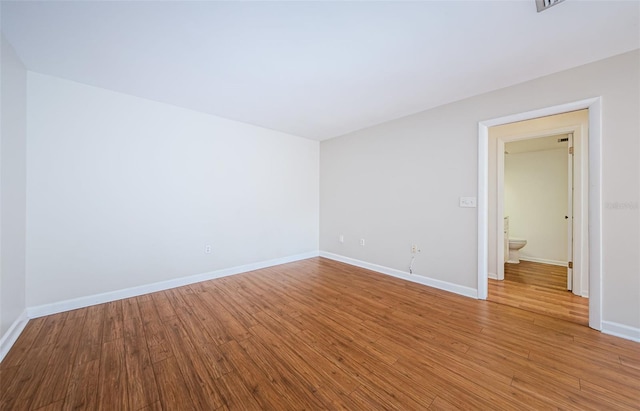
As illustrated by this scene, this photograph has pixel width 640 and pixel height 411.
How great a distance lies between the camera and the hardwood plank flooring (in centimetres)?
238

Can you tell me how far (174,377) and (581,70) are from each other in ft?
13.9

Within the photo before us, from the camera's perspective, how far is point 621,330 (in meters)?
1.93

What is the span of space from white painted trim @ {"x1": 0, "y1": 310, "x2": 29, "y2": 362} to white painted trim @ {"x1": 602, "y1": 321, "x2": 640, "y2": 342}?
4.89 m

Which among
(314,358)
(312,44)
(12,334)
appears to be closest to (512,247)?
(314,358)

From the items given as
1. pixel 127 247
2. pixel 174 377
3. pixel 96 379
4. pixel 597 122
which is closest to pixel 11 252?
pixel 127 247

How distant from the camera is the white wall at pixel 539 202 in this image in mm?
4254

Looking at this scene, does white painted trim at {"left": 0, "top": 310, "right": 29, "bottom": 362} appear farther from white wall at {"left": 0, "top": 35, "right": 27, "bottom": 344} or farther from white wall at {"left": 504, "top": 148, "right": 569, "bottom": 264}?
white wall at {"left": 504, "top": 148, "right": 569, "bottom": 264}

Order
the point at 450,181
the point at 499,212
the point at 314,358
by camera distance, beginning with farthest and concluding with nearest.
→ the point at 499,212 < the point at 450,181 < the point at 314,358

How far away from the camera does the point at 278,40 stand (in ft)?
5.86

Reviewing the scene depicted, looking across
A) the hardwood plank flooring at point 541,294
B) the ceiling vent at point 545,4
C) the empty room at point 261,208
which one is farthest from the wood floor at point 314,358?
the ceiling vent at point 545,4

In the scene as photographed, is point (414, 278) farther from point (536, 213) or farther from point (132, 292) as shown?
point (132, 292)

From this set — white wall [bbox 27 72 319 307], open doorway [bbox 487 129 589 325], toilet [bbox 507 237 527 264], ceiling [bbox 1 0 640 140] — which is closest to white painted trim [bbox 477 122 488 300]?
open doorway [bbox 487 129 589 325]

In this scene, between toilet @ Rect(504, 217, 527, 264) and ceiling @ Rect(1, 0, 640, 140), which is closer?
ceiling @ Rect(1, 0, 640, 140)

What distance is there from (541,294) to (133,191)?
207 inches
